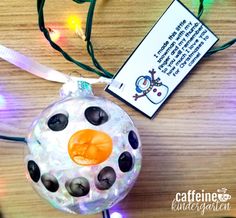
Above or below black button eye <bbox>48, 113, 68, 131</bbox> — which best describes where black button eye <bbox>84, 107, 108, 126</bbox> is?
above

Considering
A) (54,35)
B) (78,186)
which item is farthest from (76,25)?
(78,186)

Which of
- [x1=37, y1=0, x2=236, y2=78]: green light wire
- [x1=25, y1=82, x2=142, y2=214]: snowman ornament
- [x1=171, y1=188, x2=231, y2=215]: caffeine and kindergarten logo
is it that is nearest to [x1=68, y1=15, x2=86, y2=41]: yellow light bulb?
[x1=37, y1=0, x2=236, y2=78]: green light wire

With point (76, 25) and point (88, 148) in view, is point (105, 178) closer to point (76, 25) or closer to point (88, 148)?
point (88, 148)

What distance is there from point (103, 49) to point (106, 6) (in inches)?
2.3

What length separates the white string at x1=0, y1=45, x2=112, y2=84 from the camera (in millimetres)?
625

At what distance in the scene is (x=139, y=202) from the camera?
653mm

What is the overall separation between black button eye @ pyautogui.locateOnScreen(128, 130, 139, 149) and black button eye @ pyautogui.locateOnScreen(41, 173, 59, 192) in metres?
0.10

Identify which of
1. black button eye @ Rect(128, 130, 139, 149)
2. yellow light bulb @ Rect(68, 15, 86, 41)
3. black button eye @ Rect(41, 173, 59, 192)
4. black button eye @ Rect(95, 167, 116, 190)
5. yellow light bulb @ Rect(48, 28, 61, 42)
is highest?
yellow light bulb @ Rect(68, 15, 86, 41)

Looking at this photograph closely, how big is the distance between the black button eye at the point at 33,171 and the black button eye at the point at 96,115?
0.08 meters

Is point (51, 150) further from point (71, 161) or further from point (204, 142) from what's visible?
point (204, 142)

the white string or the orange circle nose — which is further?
the white string

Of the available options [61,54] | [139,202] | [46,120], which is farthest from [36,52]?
[139,202]

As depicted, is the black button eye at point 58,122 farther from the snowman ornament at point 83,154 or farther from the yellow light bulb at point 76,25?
the yellow light bulb at point 76,25

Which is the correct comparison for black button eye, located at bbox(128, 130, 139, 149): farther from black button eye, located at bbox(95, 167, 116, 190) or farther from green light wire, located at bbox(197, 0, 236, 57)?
green light wire, located at bbox(197, 0, 236, 57)
